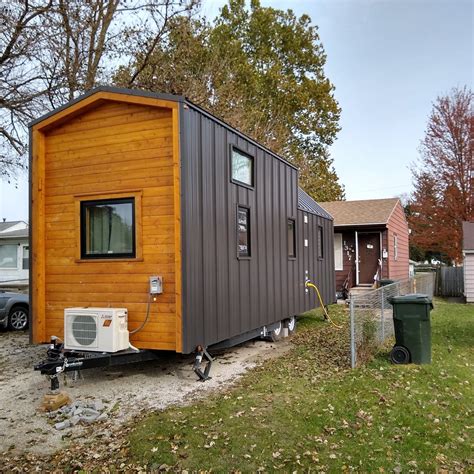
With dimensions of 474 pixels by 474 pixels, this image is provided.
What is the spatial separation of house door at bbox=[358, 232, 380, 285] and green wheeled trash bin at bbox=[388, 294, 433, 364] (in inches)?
441

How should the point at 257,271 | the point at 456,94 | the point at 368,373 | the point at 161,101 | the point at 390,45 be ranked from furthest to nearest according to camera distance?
the point at 456,94 < the point at 390,45 < the point at 257,271 < the point at 368,373 < the point at 161,101

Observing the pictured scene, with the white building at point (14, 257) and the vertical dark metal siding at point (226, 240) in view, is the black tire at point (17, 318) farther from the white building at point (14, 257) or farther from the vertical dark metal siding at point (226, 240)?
the white building at point (14, 257)

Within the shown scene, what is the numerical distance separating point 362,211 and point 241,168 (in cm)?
1243

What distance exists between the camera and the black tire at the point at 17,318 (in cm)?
1107

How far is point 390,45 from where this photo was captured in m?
14.4

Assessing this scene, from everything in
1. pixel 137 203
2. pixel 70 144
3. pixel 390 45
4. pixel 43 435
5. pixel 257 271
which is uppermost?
pixel 390 45

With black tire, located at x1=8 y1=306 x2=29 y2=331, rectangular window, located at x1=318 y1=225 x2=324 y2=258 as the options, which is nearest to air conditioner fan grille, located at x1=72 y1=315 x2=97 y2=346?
black tire, located at x1=8 y1=306 x2=29 y2=331

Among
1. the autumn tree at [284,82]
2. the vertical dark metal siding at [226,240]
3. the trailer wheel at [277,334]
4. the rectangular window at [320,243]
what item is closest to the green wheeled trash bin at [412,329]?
the vertical dark metal siding at [226,240]

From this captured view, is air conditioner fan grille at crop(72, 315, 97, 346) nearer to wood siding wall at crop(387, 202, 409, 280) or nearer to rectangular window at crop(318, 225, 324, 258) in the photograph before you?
rectangular window at crop(318, 225, 324, 258)

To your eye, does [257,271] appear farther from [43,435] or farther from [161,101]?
[43,435]

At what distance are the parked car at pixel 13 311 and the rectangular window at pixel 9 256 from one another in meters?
11.5

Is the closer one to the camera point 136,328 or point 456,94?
point 136,328

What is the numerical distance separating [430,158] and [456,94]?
125 inches

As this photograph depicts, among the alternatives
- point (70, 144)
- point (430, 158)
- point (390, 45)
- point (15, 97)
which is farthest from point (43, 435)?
point (430, 158)
